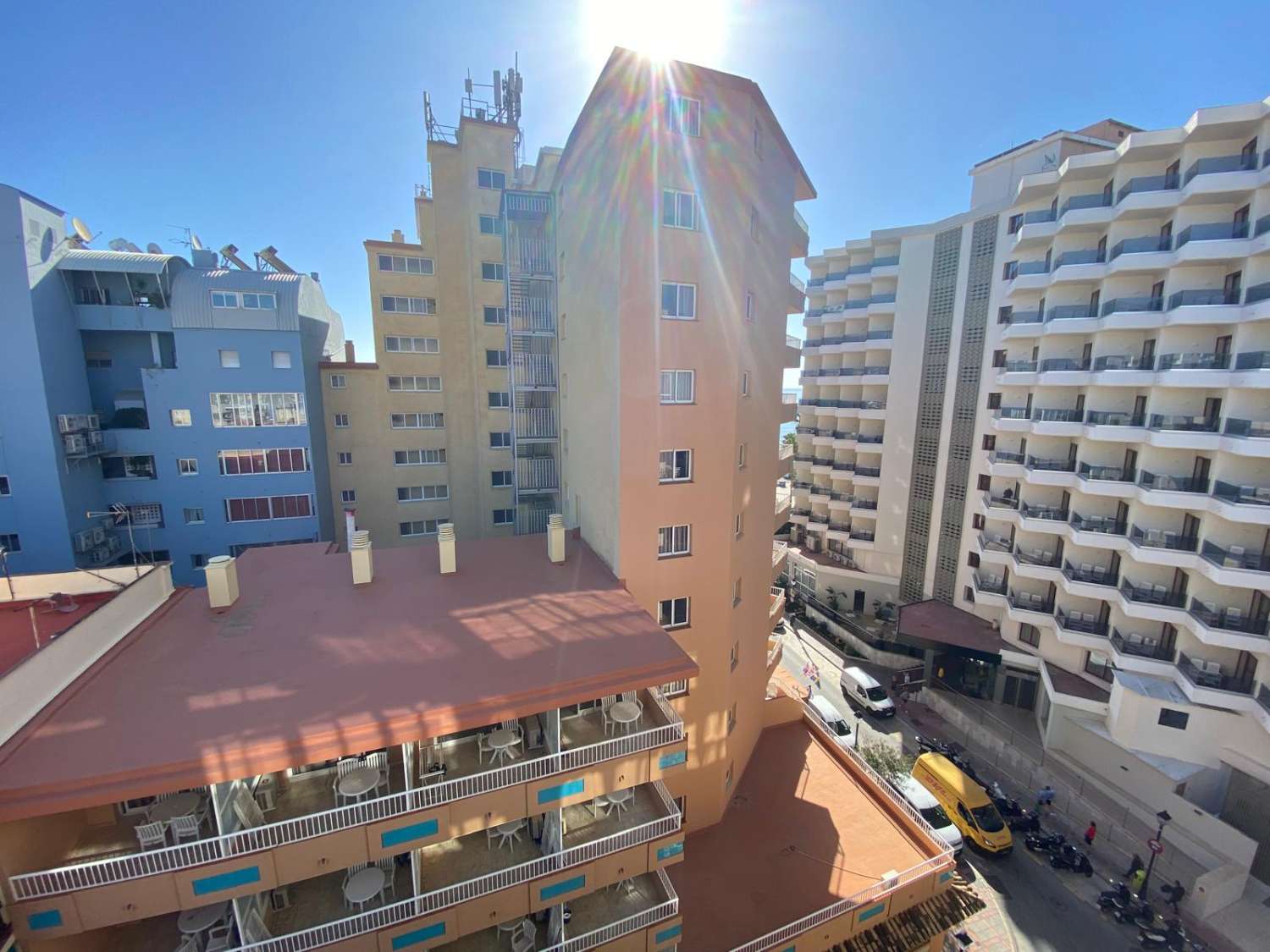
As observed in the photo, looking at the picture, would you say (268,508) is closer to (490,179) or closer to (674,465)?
(490,179)

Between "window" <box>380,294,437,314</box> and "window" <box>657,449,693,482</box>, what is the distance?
Result: 21.1 metres

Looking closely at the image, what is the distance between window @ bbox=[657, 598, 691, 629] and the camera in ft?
51.9

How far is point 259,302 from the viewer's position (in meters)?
25.8

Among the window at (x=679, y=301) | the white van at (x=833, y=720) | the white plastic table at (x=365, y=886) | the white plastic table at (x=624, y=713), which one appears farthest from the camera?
the white van at (x=833, y=720)

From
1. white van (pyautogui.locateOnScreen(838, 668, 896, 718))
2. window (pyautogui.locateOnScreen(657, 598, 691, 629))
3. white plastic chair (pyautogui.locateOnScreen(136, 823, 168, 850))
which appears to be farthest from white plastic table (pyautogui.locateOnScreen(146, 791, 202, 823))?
white van (pyautogui.locateOnScreen(838, 668, 896, 718))

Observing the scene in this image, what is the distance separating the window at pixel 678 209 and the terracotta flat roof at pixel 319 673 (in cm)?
1071

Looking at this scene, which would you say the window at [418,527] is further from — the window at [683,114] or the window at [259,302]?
the window at [683,114]

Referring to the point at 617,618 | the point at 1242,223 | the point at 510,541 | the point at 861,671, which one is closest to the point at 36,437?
the point at 510,541

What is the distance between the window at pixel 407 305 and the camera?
2855 centimetres

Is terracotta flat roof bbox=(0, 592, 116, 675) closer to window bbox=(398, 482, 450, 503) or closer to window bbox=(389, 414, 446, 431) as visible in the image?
window bbox=(398, 482, 450, 503)

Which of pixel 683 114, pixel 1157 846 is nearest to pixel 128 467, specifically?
pixel 683 114

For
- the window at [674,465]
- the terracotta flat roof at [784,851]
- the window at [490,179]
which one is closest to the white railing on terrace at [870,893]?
the terracotta flat roof at [784,851]

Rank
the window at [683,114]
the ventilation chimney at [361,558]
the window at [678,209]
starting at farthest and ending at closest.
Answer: the ventilation chimney at [361,558], the window at [678,209], the window at [683,114]

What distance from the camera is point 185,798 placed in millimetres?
9844
